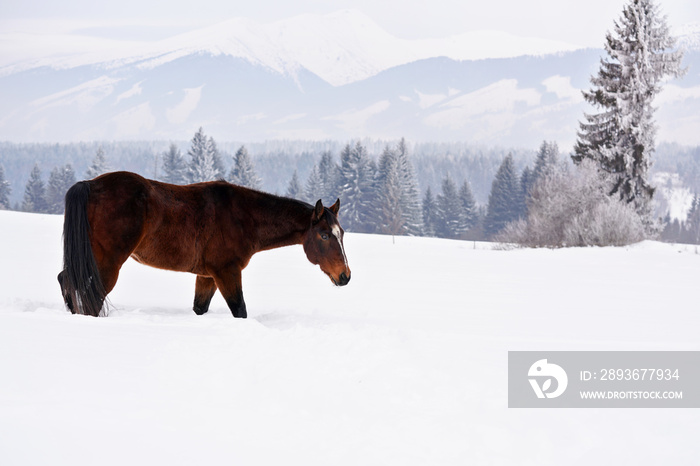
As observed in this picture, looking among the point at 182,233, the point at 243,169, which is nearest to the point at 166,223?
the point at 182,233

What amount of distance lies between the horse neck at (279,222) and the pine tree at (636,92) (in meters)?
27.7

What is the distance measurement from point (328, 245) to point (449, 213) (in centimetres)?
6472

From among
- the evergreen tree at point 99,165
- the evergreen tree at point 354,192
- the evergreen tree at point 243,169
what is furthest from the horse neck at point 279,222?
the evergreen tree at point 99,165

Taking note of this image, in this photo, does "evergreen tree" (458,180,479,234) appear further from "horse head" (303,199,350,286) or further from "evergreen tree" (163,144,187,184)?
"horse head" (303,199,350,286)

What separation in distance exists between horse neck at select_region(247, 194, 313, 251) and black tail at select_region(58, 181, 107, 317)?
191cm

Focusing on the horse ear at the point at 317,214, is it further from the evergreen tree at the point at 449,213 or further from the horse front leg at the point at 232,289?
the evergreen tree at the point at 449,213

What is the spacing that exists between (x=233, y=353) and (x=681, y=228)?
105586 mm

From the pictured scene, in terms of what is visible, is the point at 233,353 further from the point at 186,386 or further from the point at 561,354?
the point at 561,354

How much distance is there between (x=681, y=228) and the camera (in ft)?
317

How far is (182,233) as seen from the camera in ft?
22.8

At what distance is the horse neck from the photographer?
7.49 m

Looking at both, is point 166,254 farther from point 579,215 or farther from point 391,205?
point 391,205

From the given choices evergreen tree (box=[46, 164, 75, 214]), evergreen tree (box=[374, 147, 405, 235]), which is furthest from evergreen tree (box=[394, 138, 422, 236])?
evergreen tree (box=[46, 164, 75, 214])

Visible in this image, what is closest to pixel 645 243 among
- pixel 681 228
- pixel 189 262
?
pixel 189 262
